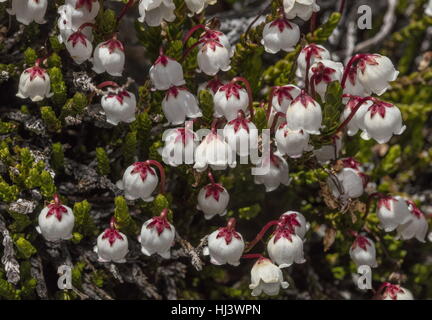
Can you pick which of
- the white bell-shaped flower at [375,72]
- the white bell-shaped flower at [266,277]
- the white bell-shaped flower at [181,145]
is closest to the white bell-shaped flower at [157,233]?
the white bell-shaped flower at [181,145]

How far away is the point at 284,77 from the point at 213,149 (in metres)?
0.78

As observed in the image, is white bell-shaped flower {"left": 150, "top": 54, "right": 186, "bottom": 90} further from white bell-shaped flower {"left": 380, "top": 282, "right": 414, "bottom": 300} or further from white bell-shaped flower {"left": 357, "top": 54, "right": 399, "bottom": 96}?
white bell-shaped flower {"left": 380, "top": 282, "right": 414, "bottom": 300}

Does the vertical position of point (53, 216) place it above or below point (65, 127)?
below

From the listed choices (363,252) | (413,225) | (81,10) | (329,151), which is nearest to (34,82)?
(81,10)

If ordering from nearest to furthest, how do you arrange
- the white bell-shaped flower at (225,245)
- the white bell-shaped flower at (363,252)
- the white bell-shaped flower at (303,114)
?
the white bell-shaped flower at (303,114), the white bell-shaped flower at (225,245), the white bell-shaped flower at (363,252)

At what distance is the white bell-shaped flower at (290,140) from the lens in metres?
2.40

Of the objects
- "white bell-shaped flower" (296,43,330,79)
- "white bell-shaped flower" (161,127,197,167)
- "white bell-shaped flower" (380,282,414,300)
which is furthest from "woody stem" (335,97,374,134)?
"white bell-shaped flower" (380,282,414,300)

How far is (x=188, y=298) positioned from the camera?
3020 mm

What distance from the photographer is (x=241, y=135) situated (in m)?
2.37

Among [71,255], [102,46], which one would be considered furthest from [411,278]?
[102,46]

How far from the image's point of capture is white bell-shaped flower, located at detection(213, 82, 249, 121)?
2465 millimetres

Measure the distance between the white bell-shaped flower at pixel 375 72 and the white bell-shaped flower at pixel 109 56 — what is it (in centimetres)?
97

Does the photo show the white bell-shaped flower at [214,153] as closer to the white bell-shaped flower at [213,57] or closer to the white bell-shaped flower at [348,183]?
the white bell-shaped flower at [213,57]
